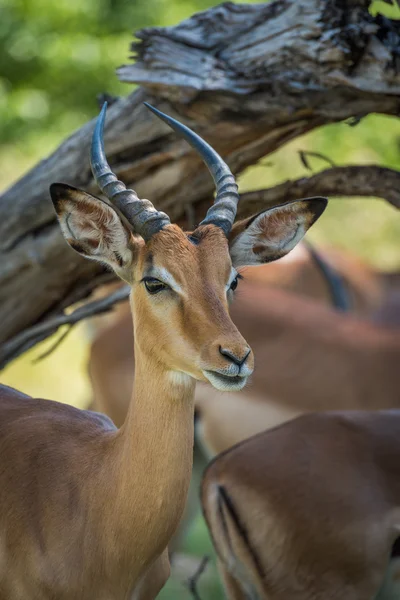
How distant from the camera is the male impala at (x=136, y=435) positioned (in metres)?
3.05

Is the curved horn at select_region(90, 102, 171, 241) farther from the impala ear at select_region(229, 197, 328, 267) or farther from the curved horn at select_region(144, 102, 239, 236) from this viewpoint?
the impala ear at select_region(229, 197, 328, 267)

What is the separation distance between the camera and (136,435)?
3145 millimetres

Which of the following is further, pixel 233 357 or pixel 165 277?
pixel 165 277

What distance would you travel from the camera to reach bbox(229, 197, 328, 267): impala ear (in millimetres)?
3357

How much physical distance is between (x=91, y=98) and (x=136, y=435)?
10202mm

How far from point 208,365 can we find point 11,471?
2.91 feet

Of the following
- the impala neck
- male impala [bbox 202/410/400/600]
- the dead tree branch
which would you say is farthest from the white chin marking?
the dead tree branch

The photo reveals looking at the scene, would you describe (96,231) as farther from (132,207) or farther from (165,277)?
(165,277)

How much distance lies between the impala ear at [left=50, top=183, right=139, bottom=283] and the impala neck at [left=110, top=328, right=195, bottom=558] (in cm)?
34

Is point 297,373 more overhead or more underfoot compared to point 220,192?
more underfoot

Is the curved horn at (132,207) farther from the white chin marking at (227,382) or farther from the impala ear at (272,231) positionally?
the white chin marking at (227,382)

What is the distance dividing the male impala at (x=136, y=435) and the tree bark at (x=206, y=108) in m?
0.81

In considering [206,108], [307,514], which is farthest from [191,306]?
[206,108]

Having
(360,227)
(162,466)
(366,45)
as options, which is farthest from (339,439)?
→ (360,227)
